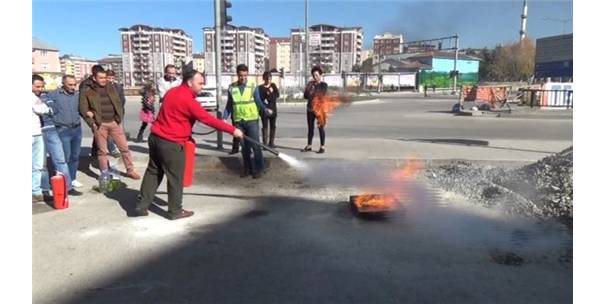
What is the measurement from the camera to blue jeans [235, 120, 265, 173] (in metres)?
7.66

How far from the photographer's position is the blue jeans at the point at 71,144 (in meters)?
6.60

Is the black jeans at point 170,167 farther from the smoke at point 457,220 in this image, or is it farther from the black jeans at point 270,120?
the black jeans at point 270,120

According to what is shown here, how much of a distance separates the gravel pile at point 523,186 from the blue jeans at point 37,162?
5.84m

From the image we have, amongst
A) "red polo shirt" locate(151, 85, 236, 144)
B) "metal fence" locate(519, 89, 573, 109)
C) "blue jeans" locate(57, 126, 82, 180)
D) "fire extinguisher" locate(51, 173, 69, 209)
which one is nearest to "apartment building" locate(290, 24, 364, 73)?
"metal fence" locate(519, 89, 573, 109)

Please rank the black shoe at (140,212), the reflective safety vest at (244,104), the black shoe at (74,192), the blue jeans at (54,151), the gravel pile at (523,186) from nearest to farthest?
the black shoe at (140,212), the gravel pile at (523,186), the blue jeans at (54,151), the black shoe at (74,192), the reflective safety vest at (244,104)

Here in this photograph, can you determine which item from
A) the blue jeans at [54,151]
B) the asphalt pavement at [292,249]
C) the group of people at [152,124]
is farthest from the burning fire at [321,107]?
the blue jeans at [54,151]

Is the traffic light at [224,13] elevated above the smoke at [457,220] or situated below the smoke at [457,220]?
above

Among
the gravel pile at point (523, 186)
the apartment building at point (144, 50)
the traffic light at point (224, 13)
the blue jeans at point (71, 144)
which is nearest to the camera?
the gravel pile at point (523, 186)

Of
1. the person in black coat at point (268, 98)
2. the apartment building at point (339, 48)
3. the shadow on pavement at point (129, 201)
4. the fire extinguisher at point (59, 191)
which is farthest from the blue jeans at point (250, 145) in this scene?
the apartment building at point (339, 48)

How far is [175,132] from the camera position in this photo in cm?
546

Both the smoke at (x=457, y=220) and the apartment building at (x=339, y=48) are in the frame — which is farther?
the apartment building at (x=339, y=48)

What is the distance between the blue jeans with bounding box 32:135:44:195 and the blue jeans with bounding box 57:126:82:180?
1.84 ft

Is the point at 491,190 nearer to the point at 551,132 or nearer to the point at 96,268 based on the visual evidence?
the point at 96,268

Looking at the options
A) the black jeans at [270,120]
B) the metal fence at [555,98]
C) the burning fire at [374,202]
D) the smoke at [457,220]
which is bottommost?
the smoke at [457,220]
